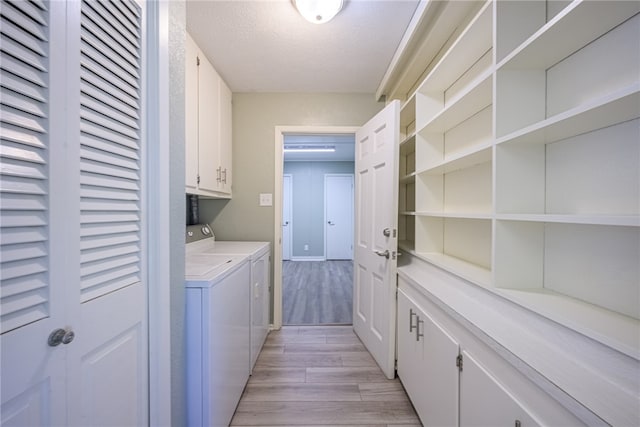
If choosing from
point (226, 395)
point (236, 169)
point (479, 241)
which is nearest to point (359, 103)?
point (236, 169)

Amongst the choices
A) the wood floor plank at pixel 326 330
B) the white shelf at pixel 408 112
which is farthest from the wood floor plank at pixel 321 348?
the white shelf at pixel 408 112

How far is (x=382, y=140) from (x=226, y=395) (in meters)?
1.87

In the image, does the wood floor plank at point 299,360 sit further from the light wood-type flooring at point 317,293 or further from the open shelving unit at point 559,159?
the open shelving unit at point 559,159

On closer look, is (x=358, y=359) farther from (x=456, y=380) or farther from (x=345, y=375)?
(x=456, y=380)

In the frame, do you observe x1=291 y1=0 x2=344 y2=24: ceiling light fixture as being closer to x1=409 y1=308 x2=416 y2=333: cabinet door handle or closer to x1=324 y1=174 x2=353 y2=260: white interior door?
x1=409 y1=308 x2=416 y2=333: cabinet door handle

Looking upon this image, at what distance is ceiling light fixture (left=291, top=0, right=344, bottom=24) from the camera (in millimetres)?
1311

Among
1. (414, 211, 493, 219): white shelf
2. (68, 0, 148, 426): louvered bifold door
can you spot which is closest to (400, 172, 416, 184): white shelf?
(414, 211, 493, 219): white shelf

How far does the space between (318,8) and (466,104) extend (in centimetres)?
95

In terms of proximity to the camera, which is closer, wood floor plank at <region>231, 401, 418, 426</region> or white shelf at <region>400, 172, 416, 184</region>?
wood floor plank at <region>231, 401, 418, 426</region>

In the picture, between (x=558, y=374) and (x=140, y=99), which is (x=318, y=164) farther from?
(x=558, y=374)

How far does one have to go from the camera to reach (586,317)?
64cm

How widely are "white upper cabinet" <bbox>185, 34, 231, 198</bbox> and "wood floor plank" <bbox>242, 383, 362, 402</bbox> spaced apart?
137 centimetres

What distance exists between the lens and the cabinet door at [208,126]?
1.71m

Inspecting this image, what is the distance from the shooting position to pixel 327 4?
4.31ft
